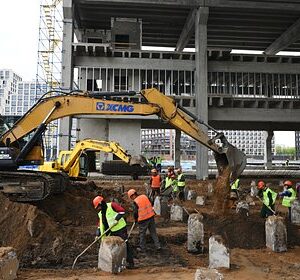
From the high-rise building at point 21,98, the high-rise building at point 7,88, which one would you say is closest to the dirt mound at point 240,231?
the high-rise building at point 7,88

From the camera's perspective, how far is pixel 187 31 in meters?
31.0

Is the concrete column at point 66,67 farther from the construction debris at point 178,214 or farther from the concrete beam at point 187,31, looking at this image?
the construction debris at point 178,214

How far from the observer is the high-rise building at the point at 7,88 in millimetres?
37588

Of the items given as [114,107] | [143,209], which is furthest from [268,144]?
[143,209]

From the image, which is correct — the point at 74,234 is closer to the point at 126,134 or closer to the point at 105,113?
the point at 105,113

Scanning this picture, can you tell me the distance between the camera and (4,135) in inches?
411

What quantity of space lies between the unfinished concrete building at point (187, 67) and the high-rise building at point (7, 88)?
10523 mm

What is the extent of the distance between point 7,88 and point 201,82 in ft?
89.3

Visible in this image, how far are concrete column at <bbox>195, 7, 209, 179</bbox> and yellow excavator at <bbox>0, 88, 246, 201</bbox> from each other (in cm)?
1582

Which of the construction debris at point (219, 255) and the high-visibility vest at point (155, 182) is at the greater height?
the high-visibility vest at point (155, 182)

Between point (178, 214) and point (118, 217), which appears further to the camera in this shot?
point (178, 214)

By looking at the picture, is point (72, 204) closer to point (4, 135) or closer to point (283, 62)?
point (4, 135)

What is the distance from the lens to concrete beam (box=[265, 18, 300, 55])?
3061cm

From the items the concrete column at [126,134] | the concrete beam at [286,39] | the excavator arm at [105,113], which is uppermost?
the concrete beam at [286,39]
